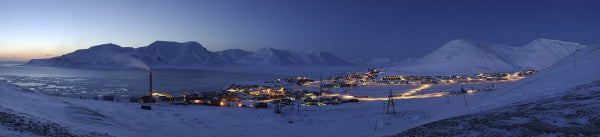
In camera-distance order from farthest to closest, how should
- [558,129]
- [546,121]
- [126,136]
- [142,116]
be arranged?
[142,116]
[126,136]
[546,121]
[558,129]

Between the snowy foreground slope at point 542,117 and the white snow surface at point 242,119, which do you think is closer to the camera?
the snowy foreground slope at point 542,117

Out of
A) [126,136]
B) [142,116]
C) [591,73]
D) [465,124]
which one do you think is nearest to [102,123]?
[126,136]

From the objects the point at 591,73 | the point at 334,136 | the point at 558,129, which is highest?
the point at 591,73

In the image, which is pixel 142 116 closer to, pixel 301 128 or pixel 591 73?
pixel 301 128

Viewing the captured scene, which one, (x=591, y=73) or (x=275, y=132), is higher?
(x=591, y=73)

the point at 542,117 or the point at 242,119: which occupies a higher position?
the point at 542,117

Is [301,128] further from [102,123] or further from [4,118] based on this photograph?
[4,118]

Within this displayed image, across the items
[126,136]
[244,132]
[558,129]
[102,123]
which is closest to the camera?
[558,129]

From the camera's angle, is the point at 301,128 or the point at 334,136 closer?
the point at 334,136

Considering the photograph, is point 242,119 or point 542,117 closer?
point 542,117

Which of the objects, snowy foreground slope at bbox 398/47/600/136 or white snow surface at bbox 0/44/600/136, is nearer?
snowy foreground slope at bbox 398/47/600/136
